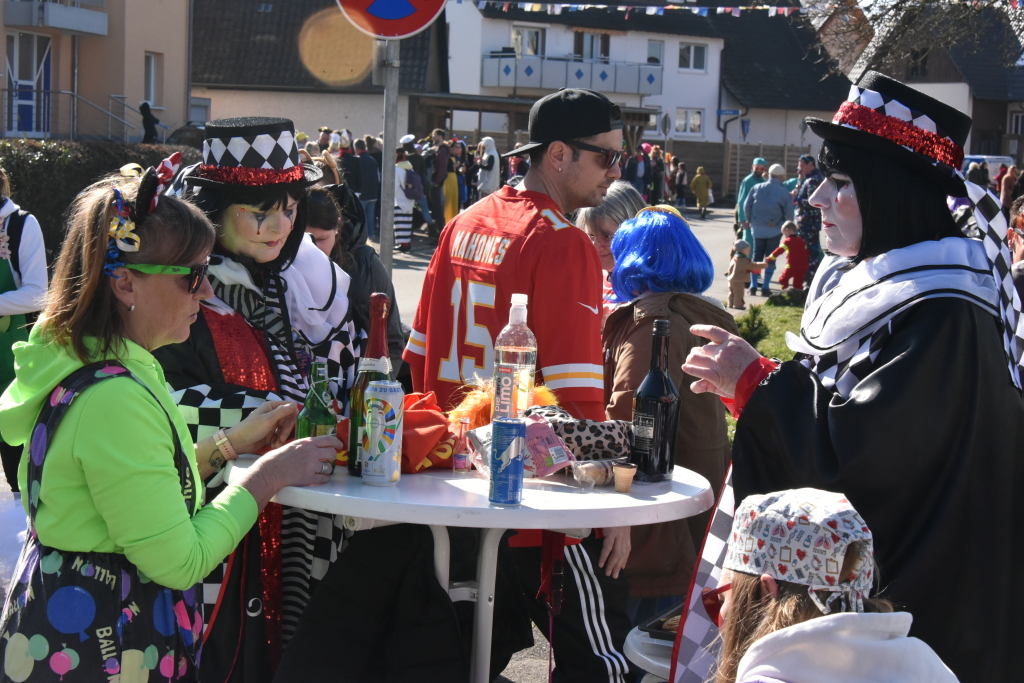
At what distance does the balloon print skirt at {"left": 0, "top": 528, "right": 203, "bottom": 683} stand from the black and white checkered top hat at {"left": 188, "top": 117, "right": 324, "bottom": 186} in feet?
4.64

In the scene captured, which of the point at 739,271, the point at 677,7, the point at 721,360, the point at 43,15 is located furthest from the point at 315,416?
the point at 43,15

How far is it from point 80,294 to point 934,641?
6.84 ft

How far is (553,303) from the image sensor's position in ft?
10.4

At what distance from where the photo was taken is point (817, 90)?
50906 mm

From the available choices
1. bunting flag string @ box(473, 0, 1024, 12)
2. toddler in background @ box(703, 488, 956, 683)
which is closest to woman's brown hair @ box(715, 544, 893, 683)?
toddler in background @ box(703, 488, 956, 683)

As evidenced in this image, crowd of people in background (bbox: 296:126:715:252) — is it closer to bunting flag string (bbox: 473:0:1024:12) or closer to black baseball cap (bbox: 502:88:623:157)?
bunting flag string (bbox: 473:0:1024:12)

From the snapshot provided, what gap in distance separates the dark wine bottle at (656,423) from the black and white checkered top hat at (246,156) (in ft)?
4.48

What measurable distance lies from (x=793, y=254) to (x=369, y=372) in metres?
12.9

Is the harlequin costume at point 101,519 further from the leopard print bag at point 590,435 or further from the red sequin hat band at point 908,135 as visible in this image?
the red sequin hat band at point 908,135

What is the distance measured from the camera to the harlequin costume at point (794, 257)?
48.2 feet

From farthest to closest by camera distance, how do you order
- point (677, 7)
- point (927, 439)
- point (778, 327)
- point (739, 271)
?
point (677, 7), point (739, 271), point (778, 327), point (927, 439)

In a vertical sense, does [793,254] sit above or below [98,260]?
below

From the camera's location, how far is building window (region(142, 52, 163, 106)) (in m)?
28.3

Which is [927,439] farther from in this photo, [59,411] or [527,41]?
[527,41]
